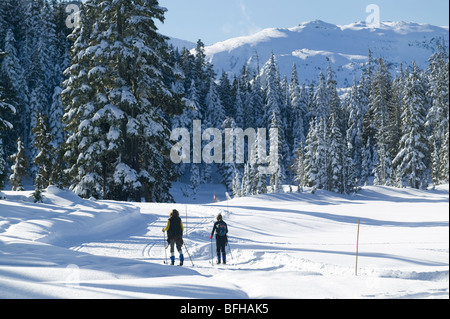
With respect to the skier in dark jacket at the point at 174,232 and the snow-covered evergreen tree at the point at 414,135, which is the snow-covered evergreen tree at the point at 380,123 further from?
the skier in dark jacket at the point at 174,232

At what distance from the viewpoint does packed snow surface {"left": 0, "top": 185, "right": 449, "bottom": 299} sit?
23.6ft

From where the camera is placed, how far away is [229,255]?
1305 centimetres

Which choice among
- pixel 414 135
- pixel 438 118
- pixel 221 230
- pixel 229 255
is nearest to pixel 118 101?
pixel 229 255

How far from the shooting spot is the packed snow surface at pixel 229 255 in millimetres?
7203

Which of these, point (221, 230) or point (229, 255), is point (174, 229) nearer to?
point (221, 230)

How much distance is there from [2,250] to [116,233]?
6603 millimetres

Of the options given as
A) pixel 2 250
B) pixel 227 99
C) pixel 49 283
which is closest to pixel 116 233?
pixel 2 250

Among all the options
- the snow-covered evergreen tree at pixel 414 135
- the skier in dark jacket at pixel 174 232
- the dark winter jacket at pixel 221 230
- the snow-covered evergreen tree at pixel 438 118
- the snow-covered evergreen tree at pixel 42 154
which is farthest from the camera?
the snow-covered evergreen tree at pixel 438 118

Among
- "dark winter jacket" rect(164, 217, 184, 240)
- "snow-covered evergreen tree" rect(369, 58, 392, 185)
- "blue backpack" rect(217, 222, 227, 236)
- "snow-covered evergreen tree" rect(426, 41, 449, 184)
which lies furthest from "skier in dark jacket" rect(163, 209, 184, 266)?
"snow-covered evergreen tree" rect(369, 58, 392, 185)

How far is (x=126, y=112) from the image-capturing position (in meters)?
24.7

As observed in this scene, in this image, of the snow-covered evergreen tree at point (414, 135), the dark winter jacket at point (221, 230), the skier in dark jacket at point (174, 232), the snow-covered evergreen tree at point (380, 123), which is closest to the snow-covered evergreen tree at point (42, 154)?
the skier in dark jacket at point (174, 232)

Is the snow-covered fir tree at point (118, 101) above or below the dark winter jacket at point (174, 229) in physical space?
above
